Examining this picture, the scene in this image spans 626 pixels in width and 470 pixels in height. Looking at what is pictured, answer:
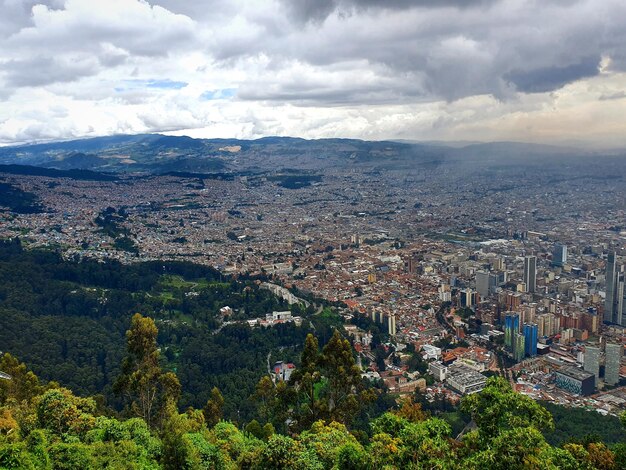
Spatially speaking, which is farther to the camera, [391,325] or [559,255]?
[559,255]

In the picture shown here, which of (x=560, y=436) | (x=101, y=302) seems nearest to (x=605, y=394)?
(x=560, y=436)

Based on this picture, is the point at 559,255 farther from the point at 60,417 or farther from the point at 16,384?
the point at 60,417

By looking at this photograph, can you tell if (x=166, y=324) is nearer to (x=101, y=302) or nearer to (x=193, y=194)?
(x=101, y=302)

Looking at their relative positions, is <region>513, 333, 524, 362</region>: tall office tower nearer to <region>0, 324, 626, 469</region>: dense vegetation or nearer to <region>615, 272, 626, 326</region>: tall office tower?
<region>615, 272, 626, 326</region>: tall office tower

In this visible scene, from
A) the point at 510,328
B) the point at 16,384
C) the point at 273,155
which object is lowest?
the point at 510,328

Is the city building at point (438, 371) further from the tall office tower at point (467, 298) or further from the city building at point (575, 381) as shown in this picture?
the tall office tower at point (467, 298)

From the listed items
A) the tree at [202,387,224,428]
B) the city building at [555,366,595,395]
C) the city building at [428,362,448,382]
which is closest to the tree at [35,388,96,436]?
→ the tree at [202,387,224,428]

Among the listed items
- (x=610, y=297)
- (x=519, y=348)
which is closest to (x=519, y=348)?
(x=519, y=348)
